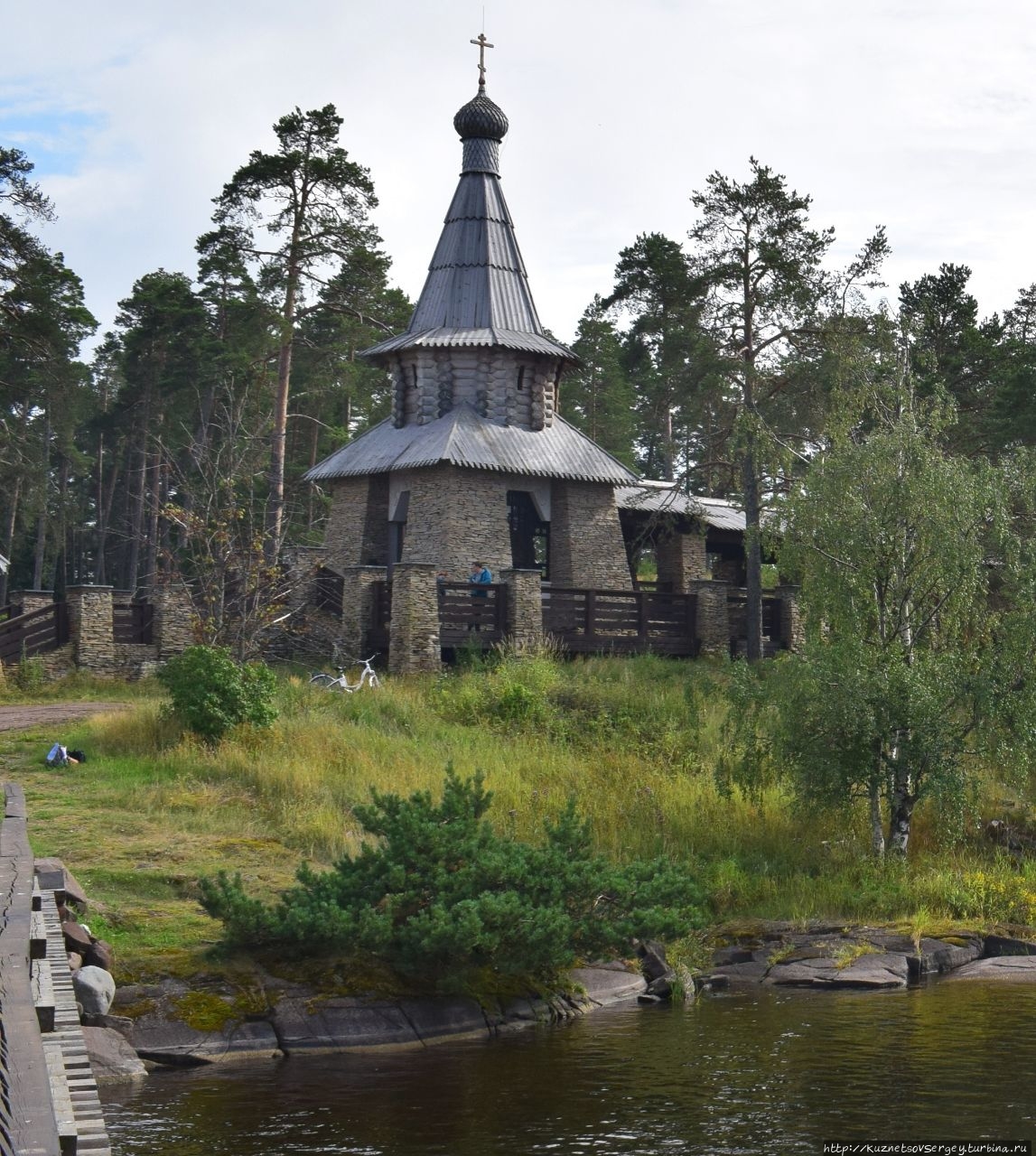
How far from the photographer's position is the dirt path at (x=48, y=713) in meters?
23.0

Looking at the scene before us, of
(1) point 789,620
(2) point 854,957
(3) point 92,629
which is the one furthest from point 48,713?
(1) point 789,620

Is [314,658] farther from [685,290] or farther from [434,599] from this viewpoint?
[685,290]

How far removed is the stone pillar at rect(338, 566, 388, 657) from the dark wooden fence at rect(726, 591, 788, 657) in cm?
796

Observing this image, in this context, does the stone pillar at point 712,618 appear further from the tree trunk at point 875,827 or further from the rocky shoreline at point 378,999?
the rocky shoreline at point 378,999

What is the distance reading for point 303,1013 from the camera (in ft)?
43.1

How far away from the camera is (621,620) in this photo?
101ft

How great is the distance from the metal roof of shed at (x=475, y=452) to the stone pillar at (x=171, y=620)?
6.73 metres

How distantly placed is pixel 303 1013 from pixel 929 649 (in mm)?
10039

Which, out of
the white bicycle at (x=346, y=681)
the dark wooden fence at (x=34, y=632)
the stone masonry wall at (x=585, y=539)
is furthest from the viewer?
the stone masonry wall at (x=585, y=539)

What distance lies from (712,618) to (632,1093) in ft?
68.6

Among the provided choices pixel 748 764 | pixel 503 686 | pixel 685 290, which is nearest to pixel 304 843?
pixel 748 764

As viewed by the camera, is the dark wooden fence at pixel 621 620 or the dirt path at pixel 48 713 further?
the dark wooden fence at pixel 621 620

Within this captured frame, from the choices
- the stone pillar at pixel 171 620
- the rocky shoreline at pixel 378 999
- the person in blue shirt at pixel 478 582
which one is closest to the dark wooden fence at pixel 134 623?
the stone pillar at pixel 171 620

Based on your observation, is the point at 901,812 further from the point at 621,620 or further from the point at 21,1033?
the point at 21,1033
